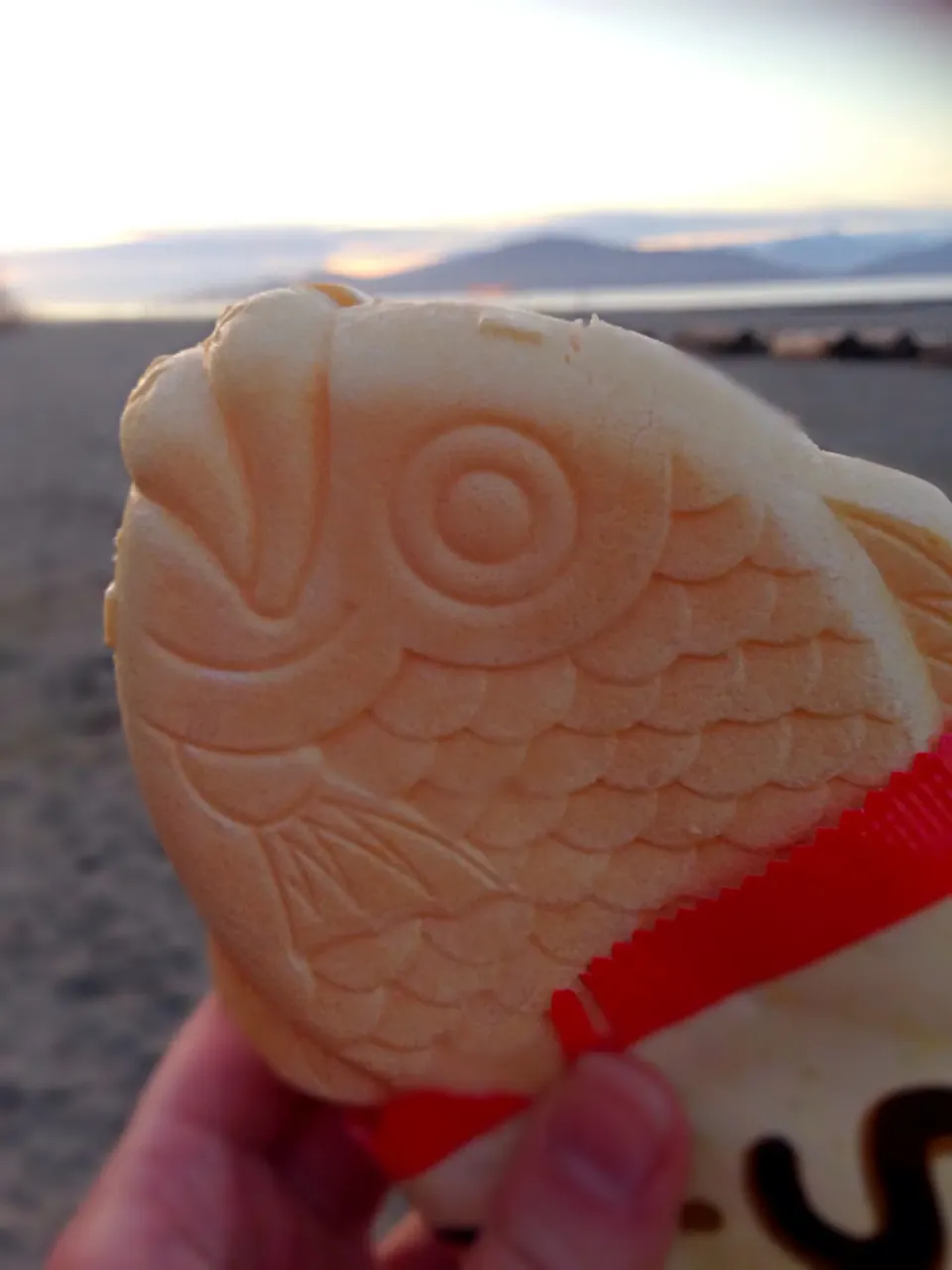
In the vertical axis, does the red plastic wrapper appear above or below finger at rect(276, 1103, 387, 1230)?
above

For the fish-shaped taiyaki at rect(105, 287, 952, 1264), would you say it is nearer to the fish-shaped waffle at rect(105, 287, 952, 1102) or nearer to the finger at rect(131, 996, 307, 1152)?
the fish-shaped waffle at rect(105, 287, 952, 1102)

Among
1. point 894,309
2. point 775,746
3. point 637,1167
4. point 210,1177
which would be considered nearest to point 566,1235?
point 637,1167

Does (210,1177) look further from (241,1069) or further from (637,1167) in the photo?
(637,1167)

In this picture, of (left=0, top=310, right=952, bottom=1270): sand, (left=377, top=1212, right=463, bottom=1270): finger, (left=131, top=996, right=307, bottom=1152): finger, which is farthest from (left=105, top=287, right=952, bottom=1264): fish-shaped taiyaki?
(left=0, top=310, right=952, bottom=1270): sand

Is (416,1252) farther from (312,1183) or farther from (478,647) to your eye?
(478,647)

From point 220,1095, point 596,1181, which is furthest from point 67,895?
point 596,1181

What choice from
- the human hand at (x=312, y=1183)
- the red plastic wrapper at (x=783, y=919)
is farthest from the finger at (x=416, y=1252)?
the red plastic wrapper at (x=783, y=919)
